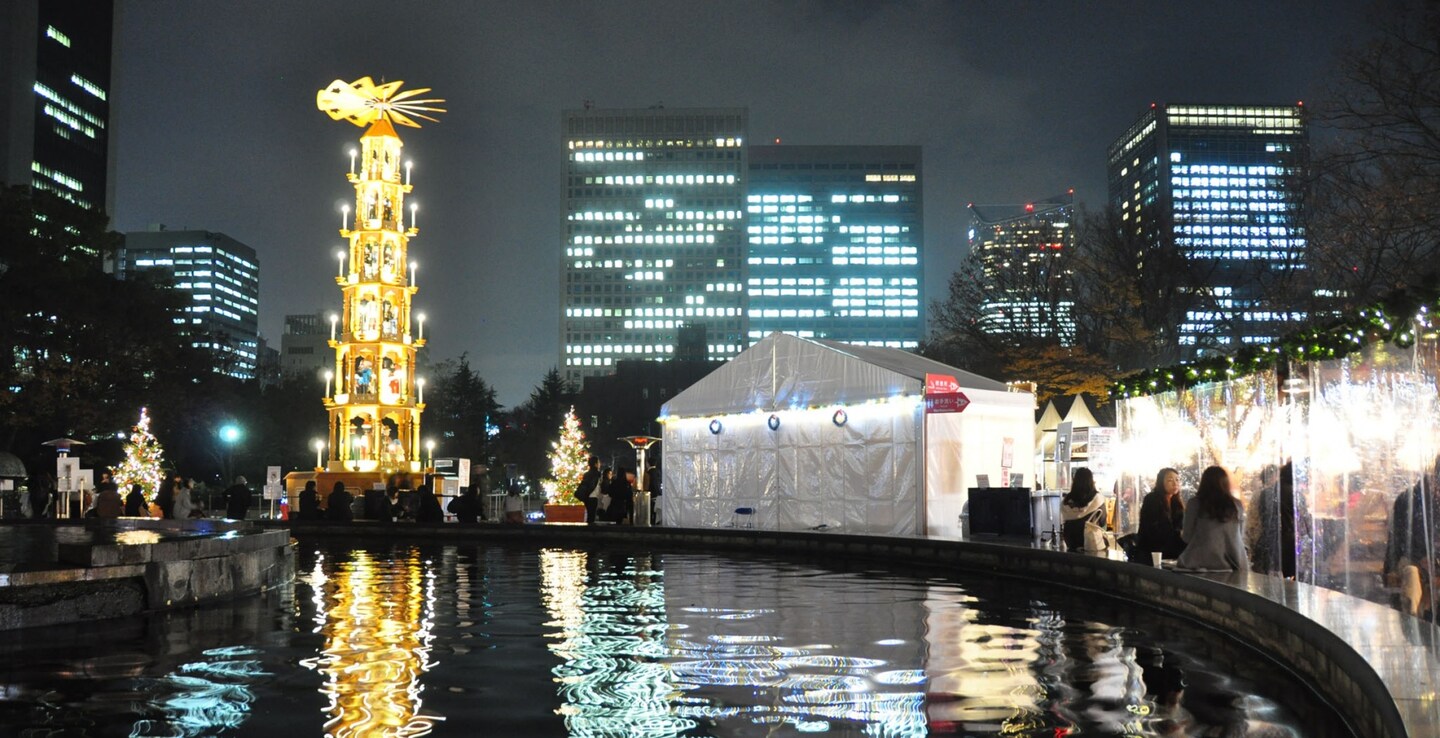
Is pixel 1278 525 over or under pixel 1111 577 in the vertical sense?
over

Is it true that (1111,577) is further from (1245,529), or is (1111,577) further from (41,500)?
(41,500)

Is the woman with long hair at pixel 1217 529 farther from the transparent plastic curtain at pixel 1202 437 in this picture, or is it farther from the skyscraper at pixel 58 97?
the skyscraper at pixel 58 97

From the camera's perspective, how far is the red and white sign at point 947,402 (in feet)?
73.6

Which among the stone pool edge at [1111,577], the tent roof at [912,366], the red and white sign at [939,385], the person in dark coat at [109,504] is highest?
the tent roof at [912,366]

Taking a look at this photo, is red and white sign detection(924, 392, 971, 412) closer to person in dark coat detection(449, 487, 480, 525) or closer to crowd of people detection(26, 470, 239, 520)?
person in dark coat detection(449, 487, 480, 525)

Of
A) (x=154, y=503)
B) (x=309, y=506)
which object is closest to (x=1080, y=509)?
(x=309, y=506)

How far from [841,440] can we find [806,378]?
1.59m

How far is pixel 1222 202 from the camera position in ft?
232

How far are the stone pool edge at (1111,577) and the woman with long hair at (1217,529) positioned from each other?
0.39m

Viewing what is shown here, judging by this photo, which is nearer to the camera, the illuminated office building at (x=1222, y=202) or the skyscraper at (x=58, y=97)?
the illuminated office building at (x=1222, y=202)

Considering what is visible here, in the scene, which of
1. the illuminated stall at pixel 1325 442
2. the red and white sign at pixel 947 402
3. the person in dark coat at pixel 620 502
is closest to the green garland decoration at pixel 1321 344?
the illuminated stall at pixel 1325 442

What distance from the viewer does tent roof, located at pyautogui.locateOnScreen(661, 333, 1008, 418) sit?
24406 millimetres

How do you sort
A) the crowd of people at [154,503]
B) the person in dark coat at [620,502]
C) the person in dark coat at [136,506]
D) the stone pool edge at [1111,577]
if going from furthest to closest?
the person in dark coat at [136,506], the person in dark coat at [620,502], the crowd of people at [154,503], the stone pool edge at [1111,577]

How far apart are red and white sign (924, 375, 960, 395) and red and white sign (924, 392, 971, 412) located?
75 millimetres
